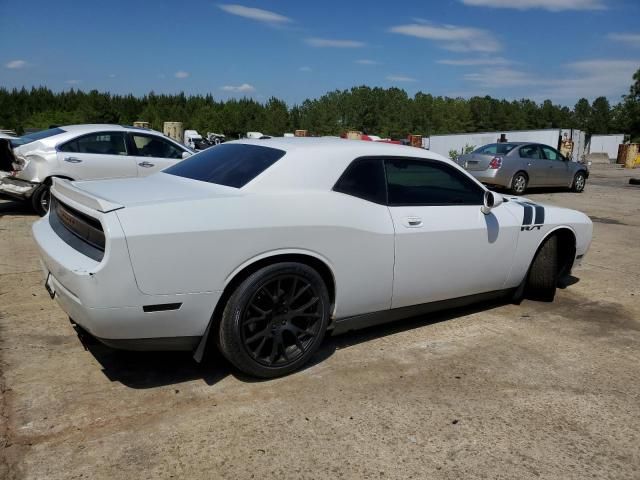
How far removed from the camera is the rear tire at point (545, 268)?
4852 mm

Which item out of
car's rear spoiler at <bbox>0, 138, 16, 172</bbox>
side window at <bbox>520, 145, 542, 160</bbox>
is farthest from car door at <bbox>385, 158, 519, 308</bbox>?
side window at <bbox>520, 145, 542, 160</bbox>

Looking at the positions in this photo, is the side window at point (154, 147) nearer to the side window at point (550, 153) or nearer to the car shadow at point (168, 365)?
the car shadow at point (168, 365)

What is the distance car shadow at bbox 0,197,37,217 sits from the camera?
8.79 metres

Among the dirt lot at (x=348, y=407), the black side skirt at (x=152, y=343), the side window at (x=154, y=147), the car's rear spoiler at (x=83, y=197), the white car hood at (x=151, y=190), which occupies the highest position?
the side window at (x=154, y=147)

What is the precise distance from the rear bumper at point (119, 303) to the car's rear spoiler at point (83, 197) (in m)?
0.08

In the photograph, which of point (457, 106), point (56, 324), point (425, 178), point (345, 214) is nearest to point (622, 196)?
point (425, 178)

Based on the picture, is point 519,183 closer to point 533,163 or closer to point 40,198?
point 533,163

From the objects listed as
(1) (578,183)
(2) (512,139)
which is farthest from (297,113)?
(1) (578,183)

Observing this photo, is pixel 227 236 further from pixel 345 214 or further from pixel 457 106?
pixel 457 106

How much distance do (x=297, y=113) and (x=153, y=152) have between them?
301 ft

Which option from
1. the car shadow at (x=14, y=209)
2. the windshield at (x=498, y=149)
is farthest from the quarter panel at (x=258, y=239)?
the windshield at (x=498, y=149)

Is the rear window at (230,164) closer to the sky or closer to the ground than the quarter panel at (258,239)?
closer to the sky

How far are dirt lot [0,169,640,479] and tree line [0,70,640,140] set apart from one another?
79882 mm

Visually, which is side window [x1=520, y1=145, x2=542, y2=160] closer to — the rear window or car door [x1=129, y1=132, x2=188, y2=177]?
car door [x1=129, y1=132, x2=188, y2=177]
